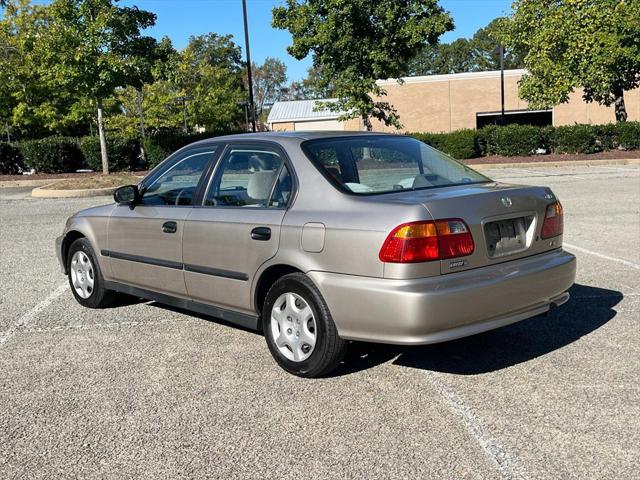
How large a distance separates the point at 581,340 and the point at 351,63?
23082 millimetres

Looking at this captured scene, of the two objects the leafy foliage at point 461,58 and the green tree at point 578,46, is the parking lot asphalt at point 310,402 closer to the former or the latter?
the green tree at point 578,46

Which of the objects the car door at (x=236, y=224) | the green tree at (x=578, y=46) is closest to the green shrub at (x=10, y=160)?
the green tree at (x=578, y=46)

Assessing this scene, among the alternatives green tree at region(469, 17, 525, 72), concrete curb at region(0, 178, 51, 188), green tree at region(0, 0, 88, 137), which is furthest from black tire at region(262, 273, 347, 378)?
green tree at region(469, 17, 525, 72)

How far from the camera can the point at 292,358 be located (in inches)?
162

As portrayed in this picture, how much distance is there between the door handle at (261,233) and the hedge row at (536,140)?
78.8ft

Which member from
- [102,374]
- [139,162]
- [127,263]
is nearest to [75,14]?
[139,162]

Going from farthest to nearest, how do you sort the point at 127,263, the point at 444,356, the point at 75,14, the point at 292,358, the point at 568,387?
the point at 75,14 < the point at 127,263 < the point at 444,356 < the point at 292,358 < the point at 568,387

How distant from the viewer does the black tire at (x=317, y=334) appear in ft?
12.6

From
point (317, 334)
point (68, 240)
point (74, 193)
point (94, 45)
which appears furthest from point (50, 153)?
point (317, 334)

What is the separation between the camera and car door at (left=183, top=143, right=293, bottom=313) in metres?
4.23

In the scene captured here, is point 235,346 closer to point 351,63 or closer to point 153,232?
point 153,232

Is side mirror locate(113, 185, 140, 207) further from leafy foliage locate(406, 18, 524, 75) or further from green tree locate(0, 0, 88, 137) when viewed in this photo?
leafy foliage locate(406, 18, 524, 75)

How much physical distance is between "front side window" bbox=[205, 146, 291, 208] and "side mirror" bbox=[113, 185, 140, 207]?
2.95 ft

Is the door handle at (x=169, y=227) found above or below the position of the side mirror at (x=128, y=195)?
below
